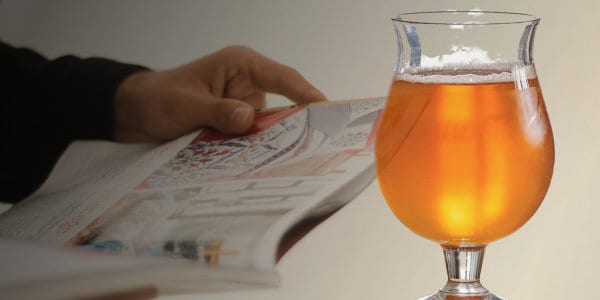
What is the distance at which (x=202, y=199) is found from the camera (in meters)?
0.67

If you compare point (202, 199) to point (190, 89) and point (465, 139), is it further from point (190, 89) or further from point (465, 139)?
point (190, 89)

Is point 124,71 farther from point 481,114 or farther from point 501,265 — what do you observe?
point 481,114

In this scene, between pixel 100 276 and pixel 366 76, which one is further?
pixel 366 76

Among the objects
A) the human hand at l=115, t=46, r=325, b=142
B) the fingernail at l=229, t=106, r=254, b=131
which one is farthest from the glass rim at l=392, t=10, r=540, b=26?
the human hand at l=115, t=46, r=325, b=142

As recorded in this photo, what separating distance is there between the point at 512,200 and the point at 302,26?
115 cm

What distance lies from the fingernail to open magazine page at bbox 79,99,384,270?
14 millimetres

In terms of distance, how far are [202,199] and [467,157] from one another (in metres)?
0.20

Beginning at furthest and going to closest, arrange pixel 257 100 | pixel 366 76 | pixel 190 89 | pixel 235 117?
pixel 366 76 → pixel 257 100 → pixel 190 89 → pixel 235 117

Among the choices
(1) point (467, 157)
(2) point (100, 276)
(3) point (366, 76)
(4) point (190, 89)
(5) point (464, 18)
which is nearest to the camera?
(2) point (100, 276)

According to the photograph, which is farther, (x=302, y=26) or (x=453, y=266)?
(x=302, y=26)

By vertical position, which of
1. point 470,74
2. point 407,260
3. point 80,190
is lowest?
point 407,260

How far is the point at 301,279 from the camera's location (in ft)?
2.98

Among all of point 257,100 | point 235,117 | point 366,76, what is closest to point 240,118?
point 235,117

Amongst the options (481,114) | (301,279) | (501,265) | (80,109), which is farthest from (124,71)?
(481,114)
